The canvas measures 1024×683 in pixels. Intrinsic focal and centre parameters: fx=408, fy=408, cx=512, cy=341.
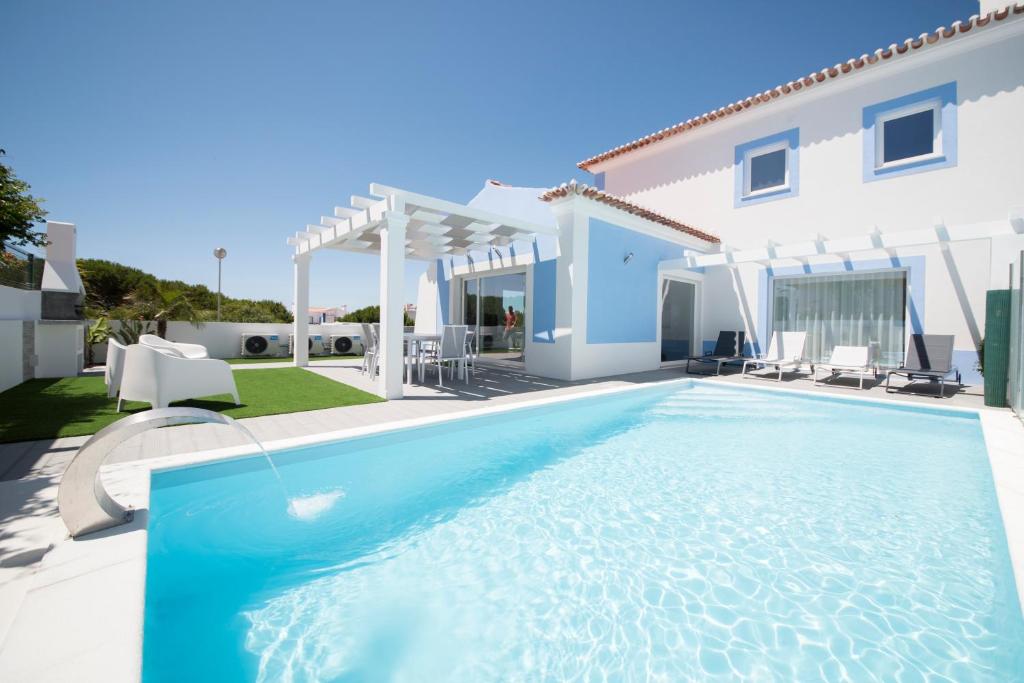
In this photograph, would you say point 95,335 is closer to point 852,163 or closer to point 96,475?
point 96,475

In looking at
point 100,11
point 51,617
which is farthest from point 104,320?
point 51,617

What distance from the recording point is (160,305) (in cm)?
1260

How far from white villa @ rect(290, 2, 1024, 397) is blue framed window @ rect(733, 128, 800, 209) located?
2.2 inches

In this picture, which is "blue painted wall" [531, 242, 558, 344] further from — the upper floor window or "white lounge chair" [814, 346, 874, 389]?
the upper floor window

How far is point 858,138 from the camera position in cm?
1049

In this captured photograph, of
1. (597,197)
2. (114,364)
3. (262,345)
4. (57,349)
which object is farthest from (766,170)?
(57,349)

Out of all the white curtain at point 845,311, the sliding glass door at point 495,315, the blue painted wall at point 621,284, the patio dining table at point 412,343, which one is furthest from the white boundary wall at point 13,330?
the white curtain at point 845,311

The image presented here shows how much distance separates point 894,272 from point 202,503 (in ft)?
45.4

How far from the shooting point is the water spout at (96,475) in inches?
86.5

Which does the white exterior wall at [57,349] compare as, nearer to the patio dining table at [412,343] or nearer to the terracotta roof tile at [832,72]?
the patio dining table at [412,343]

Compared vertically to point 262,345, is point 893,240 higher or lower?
higher

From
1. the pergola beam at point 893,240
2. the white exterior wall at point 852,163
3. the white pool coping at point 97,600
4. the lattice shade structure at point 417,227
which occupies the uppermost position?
the white exterior wall at point 852,163

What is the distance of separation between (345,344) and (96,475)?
14.0 meters

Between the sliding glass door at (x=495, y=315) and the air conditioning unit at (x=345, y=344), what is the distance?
17.3ft
